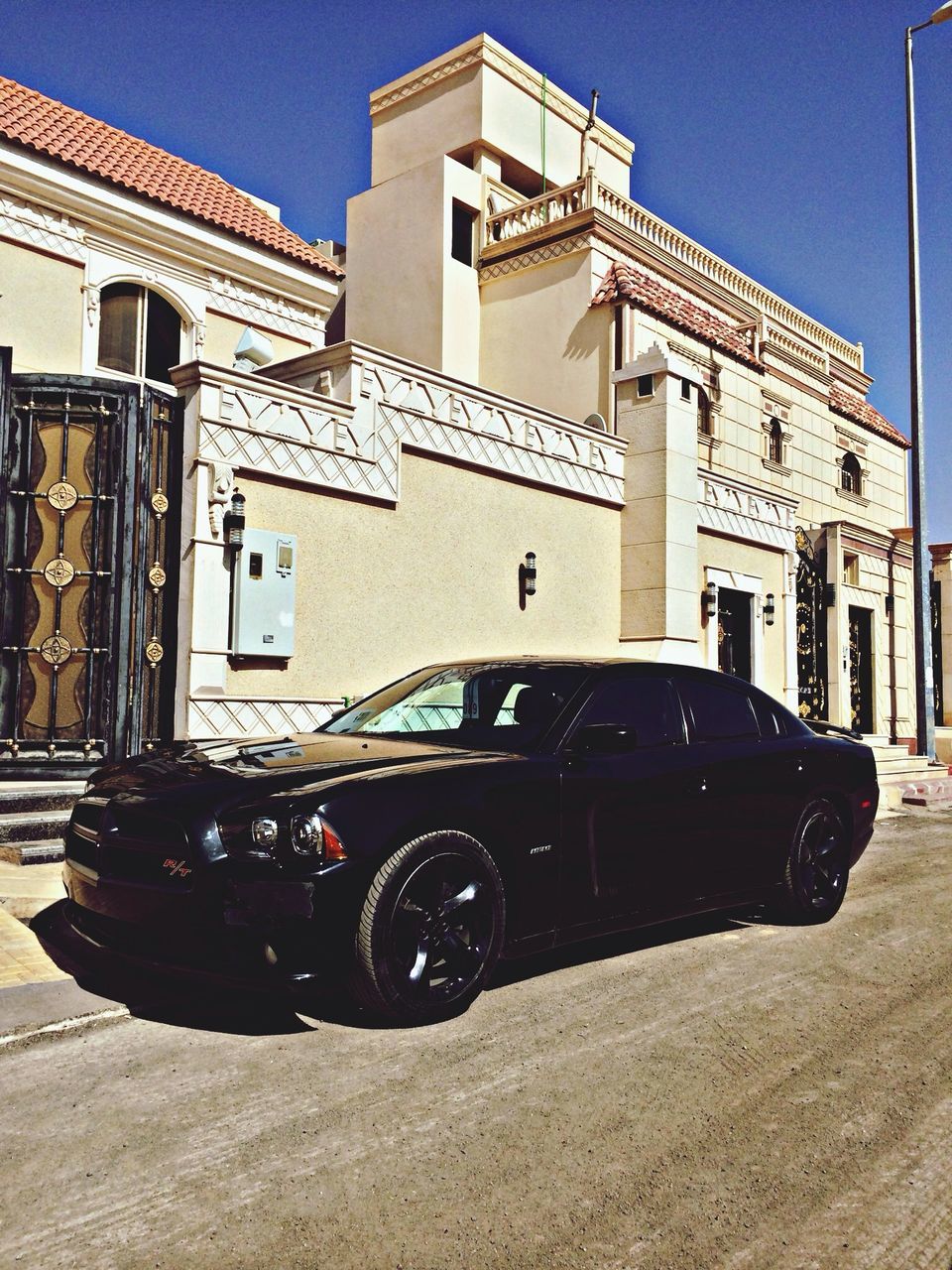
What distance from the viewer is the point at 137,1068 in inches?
144

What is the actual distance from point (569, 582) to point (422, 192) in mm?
10004

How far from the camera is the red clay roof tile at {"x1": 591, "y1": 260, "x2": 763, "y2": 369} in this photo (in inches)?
655

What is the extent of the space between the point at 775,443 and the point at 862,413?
14.2 ft

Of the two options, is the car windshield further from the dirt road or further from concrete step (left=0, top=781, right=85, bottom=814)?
concrete step (left=0, top=781, right=85, bottom=814)

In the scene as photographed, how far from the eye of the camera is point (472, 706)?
5.54 m

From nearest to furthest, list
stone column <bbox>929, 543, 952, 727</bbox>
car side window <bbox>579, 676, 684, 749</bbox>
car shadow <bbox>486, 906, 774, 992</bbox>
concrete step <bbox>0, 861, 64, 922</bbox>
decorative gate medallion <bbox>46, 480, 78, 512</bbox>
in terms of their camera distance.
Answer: car shadow <bbox>486, 906, 774, 992</bbox> < car side window <bbox>579, 676, 684, 749</bbox> < concrete step <bbox>0, 861, 64, 922</bbox> < decorative gate medallion <bbox>46, 480, 78, 512</bbox> < stone column <bbox>929, 543, 952, 727</bbox>

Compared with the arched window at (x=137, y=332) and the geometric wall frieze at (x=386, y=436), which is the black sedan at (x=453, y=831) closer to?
the geometric wall frieze at (x=386, y=436)

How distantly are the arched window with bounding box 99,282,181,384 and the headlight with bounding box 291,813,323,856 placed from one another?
1045 cm

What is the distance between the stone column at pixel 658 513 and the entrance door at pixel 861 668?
5.90 m

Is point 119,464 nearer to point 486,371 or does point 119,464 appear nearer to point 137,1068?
point 137,1068

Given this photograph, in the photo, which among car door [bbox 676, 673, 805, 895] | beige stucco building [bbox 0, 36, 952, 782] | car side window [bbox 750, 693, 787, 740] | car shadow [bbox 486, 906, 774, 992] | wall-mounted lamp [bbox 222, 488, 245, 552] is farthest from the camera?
beige stucco building [bbox 0, 36, 952, 782]

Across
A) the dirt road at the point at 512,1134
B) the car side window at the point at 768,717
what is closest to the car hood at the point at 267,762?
the dirt road at the point at 512,1134

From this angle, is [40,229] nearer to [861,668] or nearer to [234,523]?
[234,523]

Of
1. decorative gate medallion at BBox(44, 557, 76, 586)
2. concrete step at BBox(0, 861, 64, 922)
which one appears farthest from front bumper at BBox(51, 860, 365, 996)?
decorative gate medallion at BBox(44, 557, 76, 586)
